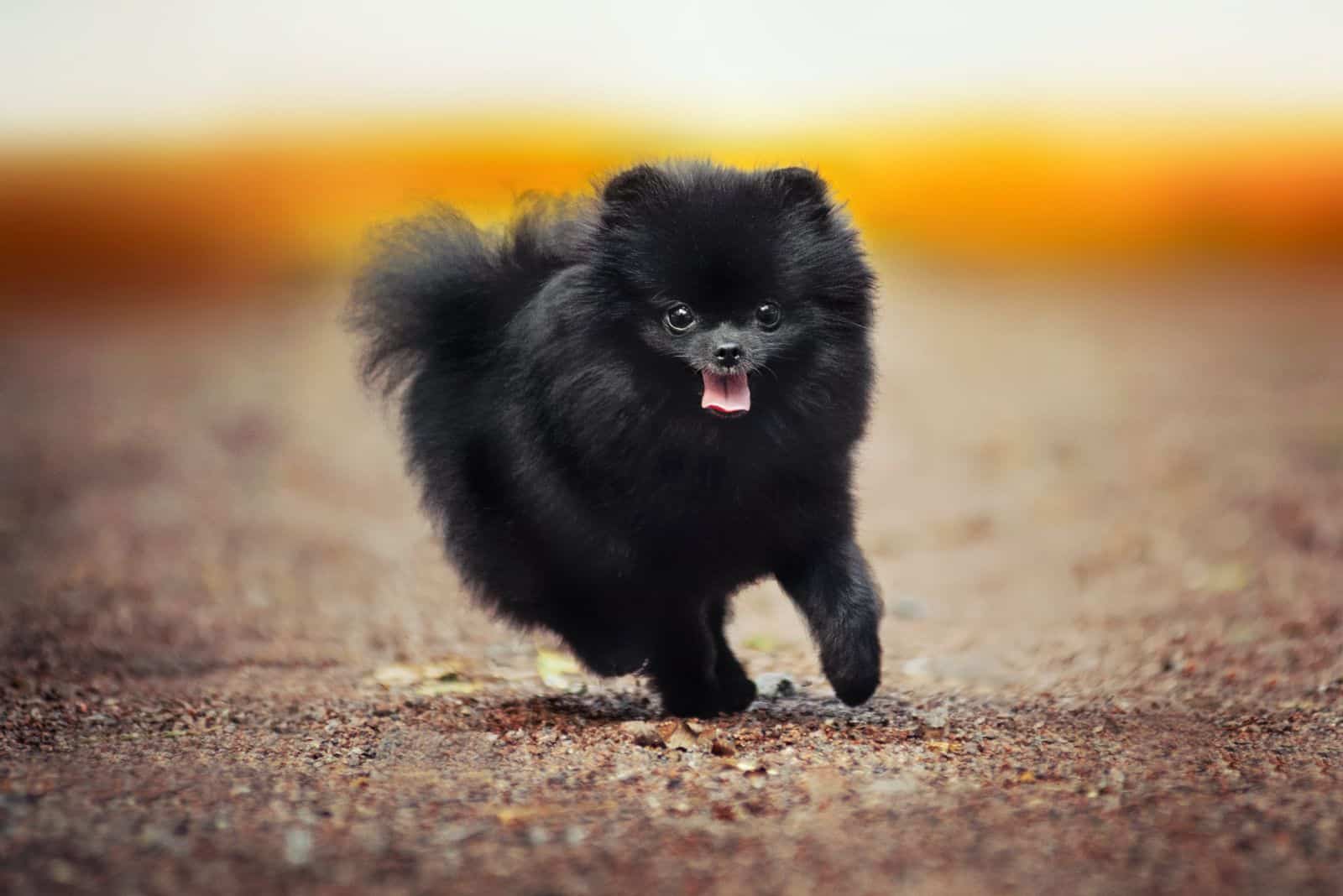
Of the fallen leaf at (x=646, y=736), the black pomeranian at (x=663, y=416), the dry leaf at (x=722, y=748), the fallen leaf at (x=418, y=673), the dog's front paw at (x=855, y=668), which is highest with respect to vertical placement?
the black pomeranian at (x=663, y=416)

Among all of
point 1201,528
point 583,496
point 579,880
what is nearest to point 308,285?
point 1201,528

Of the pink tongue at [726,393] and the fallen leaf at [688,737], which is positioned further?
the fallen leaf at [688,737]

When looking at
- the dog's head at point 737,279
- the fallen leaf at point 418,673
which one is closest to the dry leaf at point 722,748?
the dog's head at point 737,279

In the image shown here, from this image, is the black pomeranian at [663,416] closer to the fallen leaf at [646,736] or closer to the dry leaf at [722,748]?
the fallen leaf at [646,736]

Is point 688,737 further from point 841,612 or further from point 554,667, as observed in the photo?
point 554,667

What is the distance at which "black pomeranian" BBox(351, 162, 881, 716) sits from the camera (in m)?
4.11

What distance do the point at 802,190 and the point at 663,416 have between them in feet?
2.80

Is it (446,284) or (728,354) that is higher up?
(446,284)

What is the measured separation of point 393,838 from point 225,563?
564 centimetres

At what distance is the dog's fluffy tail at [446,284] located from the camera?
15.6ft

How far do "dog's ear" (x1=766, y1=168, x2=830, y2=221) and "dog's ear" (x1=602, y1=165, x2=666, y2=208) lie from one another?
1.16 ft

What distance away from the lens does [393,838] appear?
339 cm

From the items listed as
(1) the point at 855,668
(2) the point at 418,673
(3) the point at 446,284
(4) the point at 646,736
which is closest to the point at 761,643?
(2) the point at 418,673

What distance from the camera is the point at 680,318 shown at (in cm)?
409
